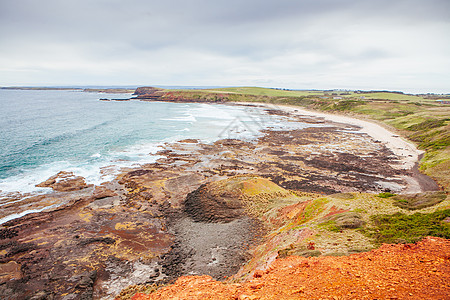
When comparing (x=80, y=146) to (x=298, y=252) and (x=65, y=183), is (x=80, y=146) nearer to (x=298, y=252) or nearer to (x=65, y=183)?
(x=65, y=183)

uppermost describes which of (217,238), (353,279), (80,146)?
(353,279)

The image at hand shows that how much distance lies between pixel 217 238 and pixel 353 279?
10.6 m

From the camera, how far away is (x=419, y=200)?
51.7ft

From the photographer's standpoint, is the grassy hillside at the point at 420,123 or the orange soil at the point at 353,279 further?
the grassy hillside at the point at 420,123

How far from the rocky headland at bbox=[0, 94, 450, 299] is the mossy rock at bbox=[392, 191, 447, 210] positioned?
8 centimetres

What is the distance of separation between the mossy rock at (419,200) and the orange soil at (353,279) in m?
6.02

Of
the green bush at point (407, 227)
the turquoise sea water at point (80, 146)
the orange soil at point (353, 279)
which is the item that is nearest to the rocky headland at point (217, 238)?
the orange soil at point (353, 279)

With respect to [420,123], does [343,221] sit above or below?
below

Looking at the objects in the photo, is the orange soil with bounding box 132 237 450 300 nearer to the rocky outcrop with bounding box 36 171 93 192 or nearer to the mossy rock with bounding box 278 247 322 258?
the mossy rock with bounding box 278 247 322 258

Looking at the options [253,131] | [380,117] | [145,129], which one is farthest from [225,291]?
[380,117]

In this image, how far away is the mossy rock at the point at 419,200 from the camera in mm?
14864

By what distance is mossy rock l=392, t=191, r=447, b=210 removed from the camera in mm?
14864

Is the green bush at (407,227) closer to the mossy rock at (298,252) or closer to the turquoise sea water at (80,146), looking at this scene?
the mossy rock at (298,252)

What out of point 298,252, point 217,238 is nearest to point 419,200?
point 298,252
